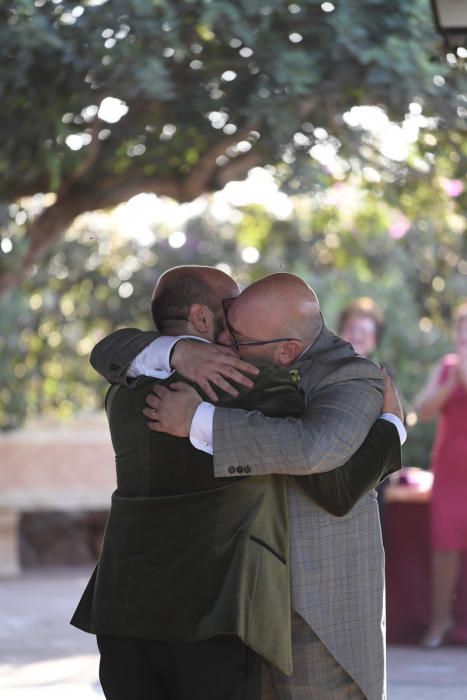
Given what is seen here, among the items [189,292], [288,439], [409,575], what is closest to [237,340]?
[189,292]

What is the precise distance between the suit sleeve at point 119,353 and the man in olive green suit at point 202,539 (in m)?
0.13

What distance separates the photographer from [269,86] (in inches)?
225

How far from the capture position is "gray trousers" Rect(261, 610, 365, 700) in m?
3.04

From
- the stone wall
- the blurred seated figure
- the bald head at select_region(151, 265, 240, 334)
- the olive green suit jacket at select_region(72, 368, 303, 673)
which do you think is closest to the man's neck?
the bald head at select_region(151, 265, 240, 334)

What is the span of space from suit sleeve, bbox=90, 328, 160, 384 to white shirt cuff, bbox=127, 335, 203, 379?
2 centimetres

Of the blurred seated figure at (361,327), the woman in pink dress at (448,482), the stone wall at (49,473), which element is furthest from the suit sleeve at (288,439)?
the stone wall at (49,473)

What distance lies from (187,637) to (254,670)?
19 cm

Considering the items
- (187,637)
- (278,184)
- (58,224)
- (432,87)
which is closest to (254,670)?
(187,637)

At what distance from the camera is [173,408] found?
291 cm

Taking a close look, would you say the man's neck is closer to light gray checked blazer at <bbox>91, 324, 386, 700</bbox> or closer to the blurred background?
light gray checked blazer at <bbox>91, 324, 386, 700</bbox>

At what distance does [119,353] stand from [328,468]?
0.63 meters

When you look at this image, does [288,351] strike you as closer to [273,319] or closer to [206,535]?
[273,319]

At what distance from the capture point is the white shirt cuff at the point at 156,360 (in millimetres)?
3080

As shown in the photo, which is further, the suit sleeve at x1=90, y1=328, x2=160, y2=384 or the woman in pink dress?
the woman in pink dress
